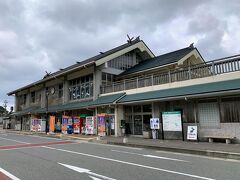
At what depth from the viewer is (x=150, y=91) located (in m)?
18.8

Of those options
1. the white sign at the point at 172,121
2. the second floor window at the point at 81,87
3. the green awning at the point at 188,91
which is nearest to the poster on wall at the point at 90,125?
the second floor window at the point at 81,87

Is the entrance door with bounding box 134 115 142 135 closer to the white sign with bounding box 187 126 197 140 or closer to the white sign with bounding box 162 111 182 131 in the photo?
the white sign with bounding box 162 111 182 131

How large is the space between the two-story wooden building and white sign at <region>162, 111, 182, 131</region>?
0.49 m

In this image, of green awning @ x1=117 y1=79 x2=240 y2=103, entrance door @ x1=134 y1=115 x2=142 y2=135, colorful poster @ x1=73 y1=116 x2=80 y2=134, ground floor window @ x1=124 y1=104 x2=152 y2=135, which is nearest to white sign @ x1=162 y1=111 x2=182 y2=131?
green awning @ x1=117 y1=79 x2=240 y2=103

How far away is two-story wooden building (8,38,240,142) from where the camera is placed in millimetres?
14375

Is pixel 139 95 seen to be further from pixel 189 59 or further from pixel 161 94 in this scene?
pixel 189 59

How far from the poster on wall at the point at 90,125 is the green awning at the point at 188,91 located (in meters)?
4.79

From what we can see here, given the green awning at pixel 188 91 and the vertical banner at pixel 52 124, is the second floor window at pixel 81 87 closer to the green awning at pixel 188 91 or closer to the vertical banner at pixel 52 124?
the vertical banner at pixel 52 124

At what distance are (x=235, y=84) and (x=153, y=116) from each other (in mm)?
7203

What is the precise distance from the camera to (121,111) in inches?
843

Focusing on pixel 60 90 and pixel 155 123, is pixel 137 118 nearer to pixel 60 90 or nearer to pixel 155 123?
pixel 155 123

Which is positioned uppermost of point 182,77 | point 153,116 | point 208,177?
point 182,77

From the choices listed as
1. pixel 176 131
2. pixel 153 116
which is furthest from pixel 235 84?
pixel 153 116

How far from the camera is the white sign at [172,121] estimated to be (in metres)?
15.6
